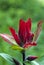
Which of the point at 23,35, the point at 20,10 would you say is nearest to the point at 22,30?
the point at 23,35

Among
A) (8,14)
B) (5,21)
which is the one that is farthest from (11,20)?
(8,14)

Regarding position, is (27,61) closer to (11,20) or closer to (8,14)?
(11,20)

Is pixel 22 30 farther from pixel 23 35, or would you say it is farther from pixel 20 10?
pixel 20 10

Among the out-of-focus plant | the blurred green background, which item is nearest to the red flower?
the out-of-focus plant

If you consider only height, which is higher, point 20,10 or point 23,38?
point 23,38

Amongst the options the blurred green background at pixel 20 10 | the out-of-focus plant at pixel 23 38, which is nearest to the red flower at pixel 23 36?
the out-of-focus plant at pixel 23 38

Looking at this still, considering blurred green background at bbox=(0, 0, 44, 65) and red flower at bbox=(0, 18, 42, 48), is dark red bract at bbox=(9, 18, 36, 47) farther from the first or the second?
blurred green background at bbox=(0, 0, 44, 65)

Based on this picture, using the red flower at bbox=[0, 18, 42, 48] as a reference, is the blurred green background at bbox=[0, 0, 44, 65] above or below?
below

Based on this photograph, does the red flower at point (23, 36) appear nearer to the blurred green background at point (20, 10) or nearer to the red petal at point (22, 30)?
the red petal at point (22, 30)

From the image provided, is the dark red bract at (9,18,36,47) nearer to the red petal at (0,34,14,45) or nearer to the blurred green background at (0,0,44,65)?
the red petal at (0,34,14,45)

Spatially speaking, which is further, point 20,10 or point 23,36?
point 20,10

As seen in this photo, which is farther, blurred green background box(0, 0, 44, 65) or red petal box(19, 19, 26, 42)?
blurred green background box(0, 0, 44, 65)
